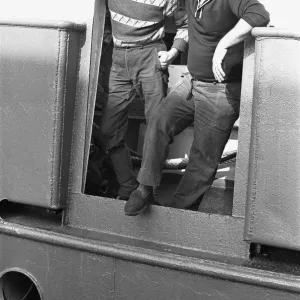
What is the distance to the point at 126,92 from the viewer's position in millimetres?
3621

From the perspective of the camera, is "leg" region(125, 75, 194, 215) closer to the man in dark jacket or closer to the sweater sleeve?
the man in dark jacket

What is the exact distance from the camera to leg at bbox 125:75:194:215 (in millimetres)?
3186

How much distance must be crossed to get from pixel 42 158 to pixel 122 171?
56 centimetres

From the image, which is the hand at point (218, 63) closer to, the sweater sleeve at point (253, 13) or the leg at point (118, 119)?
the sweater sleeve at point (253, 13)

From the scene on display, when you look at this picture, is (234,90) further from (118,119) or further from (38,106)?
(38,106)

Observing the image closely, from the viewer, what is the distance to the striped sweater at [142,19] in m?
3.46

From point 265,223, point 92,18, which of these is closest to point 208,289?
point 265,223

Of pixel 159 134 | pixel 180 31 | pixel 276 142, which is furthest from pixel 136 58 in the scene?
pixel 276 142

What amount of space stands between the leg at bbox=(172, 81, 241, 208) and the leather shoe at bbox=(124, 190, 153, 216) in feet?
0.72

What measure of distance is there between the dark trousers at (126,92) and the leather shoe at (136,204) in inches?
20.5

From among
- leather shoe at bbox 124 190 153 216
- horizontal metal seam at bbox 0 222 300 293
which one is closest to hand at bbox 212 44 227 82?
leather shoe at bbox 124 190 153 216

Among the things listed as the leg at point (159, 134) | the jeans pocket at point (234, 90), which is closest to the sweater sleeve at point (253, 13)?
the jeans pocket at point (234, 90)

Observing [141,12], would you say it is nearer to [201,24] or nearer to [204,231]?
[201,24]

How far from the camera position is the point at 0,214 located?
11.5ft
